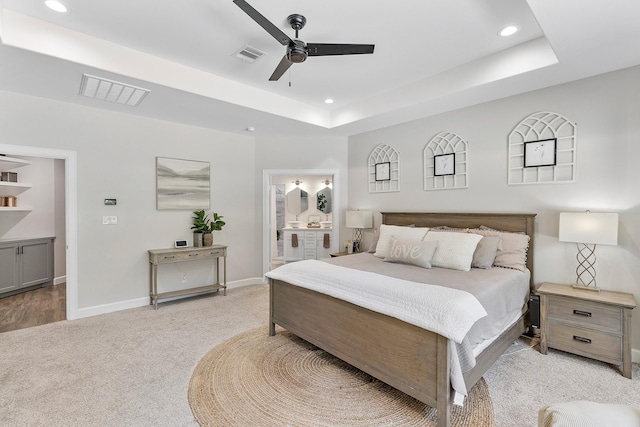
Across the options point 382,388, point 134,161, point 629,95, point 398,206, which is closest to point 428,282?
point 382,388

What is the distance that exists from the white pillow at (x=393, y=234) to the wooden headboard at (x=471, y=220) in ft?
1.18

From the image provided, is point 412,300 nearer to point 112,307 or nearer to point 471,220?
point 471,220

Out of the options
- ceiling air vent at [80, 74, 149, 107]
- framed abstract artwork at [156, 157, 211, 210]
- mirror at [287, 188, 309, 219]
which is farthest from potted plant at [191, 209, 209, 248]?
mirror at [287, 188, 309, 219]

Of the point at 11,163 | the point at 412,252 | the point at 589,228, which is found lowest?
the point at 412,252

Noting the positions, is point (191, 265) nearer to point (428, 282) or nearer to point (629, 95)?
point (428, 282)

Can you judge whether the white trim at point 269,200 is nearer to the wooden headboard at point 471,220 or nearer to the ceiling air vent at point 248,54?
the wooden headboard at point 471,220

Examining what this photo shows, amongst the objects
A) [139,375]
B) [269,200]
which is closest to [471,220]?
[269,200]

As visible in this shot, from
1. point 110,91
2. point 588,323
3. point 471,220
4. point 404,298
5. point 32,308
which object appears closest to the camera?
→ point 404,298

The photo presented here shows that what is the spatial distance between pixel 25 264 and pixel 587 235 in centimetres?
748

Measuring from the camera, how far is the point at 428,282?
2.44 metres

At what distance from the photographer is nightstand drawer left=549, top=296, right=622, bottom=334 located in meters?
2.50

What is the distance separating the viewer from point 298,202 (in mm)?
8133

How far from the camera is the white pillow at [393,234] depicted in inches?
141

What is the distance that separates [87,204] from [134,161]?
0.79m
